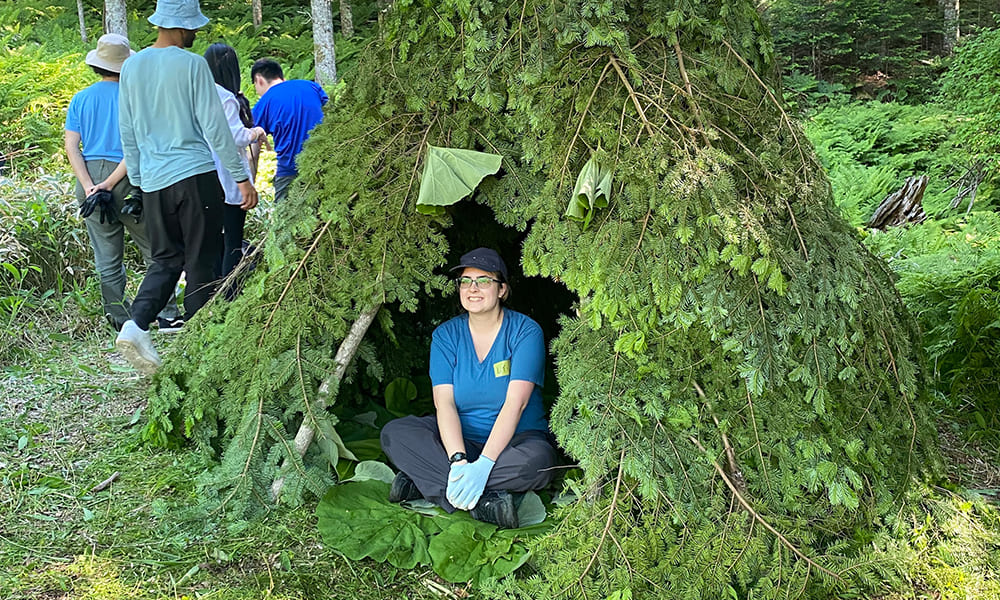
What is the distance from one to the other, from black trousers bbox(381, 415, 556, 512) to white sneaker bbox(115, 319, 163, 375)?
1.32 meters

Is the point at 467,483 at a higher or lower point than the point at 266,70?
lower

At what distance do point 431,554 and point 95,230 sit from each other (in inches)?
141

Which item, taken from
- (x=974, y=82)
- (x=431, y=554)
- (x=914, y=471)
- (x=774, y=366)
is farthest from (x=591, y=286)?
(x=974, y=82)

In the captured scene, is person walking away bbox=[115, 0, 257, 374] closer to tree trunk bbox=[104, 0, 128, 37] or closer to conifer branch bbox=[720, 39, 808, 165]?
conifer branch bbox=[720, 39, 808, 165]

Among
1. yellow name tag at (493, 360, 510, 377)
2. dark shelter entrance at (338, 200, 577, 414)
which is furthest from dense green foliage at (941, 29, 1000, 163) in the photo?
yellow name tag at (493, 360, 510, 377)

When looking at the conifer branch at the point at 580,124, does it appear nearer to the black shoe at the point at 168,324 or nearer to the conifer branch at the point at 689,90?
the conifer branch at the point at 689,90

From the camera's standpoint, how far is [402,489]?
→ 3674 mm

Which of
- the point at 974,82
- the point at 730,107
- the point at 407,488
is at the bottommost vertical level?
the point at 407,488

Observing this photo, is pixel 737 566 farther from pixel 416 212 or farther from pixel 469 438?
pixel 416 212

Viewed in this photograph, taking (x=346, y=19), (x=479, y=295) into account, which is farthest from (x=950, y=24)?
(x=479, y=295)

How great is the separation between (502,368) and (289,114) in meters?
3.23

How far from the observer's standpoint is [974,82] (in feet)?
26.5

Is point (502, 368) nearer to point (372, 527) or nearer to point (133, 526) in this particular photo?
point (372, 527)

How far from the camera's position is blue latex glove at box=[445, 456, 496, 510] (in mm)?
3484
